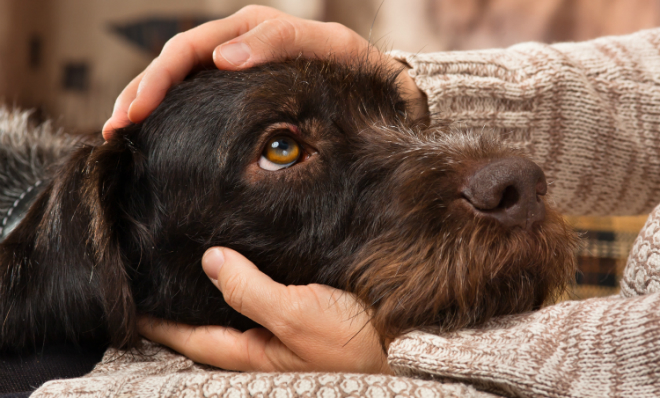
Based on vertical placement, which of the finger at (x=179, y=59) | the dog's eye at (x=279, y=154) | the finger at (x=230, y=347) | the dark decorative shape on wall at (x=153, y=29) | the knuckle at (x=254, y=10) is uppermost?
the dark decorative shape on wall at (x=153, y=29)

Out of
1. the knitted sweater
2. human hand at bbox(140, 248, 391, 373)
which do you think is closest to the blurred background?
the knitted sweater

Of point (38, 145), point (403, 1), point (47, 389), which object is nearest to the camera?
point (47, 389)

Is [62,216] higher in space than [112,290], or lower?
higher

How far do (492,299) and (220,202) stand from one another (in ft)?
2.70

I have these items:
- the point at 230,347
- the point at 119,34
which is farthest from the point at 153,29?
the point at 230,347

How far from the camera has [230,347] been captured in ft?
4.95

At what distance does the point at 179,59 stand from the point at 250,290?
2.91 ft

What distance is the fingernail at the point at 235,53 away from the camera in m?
1.71

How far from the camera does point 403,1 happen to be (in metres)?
5.73

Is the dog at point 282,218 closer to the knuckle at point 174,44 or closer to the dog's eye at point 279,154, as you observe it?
the dog's eye at point 279,154

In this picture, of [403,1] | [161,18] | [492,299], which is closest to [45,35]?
[161,18]

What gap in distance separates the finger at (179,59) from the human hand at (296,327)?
0.60 metres

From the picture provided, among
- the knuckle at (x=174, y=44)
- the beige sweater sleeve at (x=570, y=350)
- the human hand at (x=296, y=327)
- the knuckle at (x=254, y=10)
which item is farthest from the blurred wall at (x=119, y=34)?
the beige sweater sleeve at (x=570, y=350)

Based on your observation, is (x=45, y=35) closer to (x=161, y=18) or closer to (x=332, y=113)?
(x=161, y=18)
